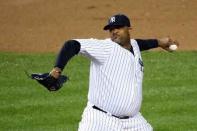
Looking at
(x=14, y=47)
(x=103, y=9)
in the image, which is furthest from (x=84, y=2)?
(x=14, y=47)

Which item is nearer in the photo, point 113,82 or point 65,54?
point 65,54

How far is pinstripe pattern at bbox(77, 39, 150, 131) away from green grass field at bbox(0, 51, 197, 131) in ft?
11.2

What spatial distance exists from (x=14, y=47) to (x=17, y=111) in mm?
5175

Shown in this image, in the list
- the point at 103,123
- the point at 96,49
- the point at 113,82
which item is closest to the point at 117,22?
the point at 96,49

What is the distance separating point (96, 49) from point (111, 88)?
391mm

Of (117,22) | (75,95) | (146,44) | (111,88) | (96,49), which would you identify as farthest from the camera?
(75,95)

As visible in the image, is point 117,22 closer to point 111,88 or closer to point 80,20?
point 111,88

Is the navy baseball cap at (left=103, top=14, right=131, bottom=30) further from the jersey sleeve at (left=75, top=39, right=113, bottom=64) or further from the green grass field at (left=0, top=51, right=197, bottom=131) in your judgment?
the green grass field at (left=0, top=51, right=197, bottom=131)

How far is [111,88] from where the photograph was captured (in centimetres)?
638

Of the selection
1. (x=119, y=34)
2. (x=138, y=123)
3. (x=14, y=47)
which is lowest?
(x=14, y=47)

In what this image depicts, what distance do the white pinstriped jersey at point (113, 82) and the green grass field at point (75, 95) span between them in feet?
11.3

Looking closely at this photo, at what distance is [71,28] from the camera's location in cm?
1708

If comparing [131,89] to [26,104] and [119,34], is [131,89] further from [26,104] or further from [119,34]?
[26,104]

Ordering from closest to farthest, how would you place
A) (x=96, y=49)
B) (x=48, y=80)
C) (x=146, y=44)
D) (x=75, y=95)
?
(x=48, y=80) < (x=96, y=49) < (x=146, y=44) < (x=75, y=95)
